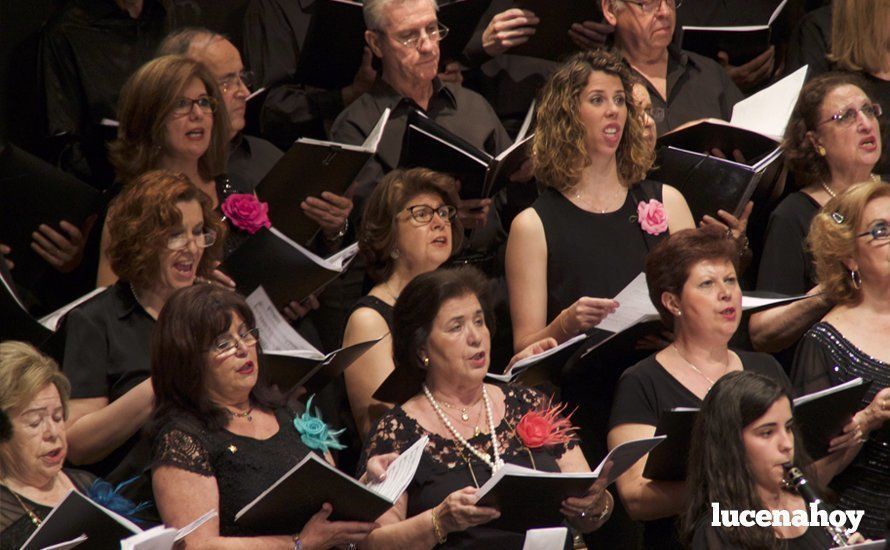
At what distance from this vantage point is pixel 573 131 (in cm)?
450

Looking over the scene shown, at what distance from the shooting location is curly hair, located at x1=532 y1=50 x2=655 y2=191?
177 inches

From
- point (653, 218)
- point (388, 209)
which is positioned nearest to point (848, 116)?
point (653, 218)

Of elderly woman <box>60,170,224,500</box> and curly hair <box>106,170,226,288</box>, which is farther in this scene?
curly hair <box>106,170,226,288</box>

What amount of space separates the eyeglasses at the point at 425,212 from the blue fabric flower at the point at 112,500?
4.33 ft

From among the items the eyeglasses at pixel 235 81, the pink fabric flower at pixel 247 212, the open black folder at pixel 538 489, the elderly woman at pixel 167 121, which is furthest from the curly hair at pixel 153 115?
the open black folder at pixel 538 489

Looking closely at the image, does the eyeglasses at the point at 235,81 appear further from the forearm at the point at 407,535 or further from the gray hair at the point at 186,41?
the forearm at the point at 407,535

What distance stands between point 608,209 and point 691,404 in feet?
2.84

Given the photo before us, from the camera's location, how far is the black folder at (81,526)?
3.01 metres

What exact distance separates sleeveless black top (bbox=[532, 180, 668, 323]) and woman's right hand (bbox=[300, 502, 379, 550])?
50.7 inches

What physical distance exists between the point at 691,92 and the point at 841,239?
1.14m

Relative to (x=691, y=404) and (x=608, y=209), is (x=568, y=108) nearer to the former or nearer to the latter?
(x=608, y=209)

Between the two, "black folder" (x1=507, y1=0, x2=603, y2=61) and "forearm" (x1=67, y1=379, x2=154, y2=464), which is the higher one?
"black folder" (x1=507, y1=0, x2=603, y2=61)

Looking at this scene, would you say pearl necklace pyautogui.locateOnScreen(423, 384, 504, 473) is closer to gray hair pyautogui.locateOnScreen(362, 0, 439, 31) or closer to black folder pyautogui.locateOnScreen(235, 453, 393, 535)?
black folder pyautogui.locateOnScreen(235, 453, 393, 535)

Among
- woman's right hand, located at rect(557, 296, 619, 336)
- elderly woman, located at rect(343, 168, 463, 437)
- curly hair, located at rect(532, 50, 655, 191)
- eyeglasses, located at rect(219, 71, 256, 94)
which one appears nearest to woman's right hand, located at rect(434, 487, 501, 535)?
woman's right hand, located at rect(557, 296, 619, 336)
